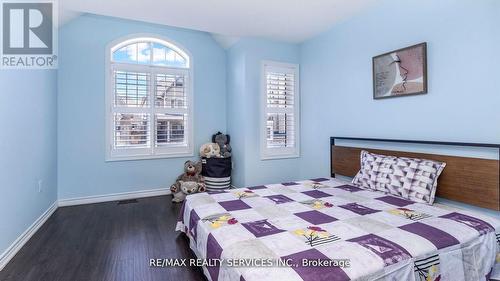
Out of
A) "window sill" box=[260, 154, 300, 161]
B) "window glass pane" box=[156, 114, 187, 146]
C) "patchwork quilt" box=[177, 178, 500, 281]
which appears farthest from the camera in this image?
"window glass pane" box=[156, 114, 187, 146]

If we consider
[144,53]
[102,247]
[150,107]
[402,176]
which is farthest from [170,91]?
[402,176]

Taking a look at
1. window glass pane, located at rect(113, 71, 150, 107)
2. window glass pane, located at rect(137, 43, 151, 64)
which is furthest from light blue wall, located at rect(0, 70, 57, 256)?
window glass pane, located at rect(137, 43, 151, 64)

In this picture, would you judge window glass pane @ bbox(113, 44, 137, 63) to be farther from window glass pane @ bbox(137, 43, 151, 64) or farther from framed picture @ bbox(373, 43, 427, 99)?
framed picture @ bbox(373, 43, 427, 99)

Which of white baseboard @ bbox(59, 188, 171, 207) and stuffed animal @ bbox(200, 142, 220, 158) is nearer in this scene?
white baseboard @ bbox(59, 188, 171, 207)

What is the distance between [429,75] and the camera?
2.23 meters

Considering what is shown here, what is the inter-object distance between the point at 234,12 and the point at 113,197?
309 cm

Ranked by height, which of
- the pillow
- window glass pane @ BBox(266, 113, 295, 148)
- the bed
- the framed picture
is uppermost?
the framed picture

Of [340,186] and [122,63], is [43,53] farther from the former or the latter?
[340,186]

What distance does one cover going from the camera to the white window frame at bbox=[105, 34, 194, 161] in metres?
3.59

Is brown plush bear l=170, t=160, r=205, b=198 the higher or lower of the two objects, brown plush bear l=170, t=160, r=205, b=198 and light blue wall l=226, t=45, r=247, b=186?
the lower

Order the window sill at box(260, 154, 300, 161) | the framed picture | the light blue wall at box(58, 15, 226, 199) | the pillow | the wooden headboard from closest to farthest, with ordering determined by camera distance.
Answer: the wooden headboard, the pillow, the framed picture, the light blue wall at box(58, 15, 226, 199), the window sill at box(260, 154, 300, 161)

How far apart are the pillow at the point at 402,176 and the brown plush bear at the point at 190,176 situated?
2.31 m

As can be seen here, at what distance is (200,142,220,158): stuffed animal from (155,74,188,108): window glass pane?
2.56 feet

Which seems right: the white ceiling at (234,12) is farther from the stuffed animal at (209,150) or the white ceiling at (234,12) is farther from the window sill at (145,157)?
the window sill at (145,157)
